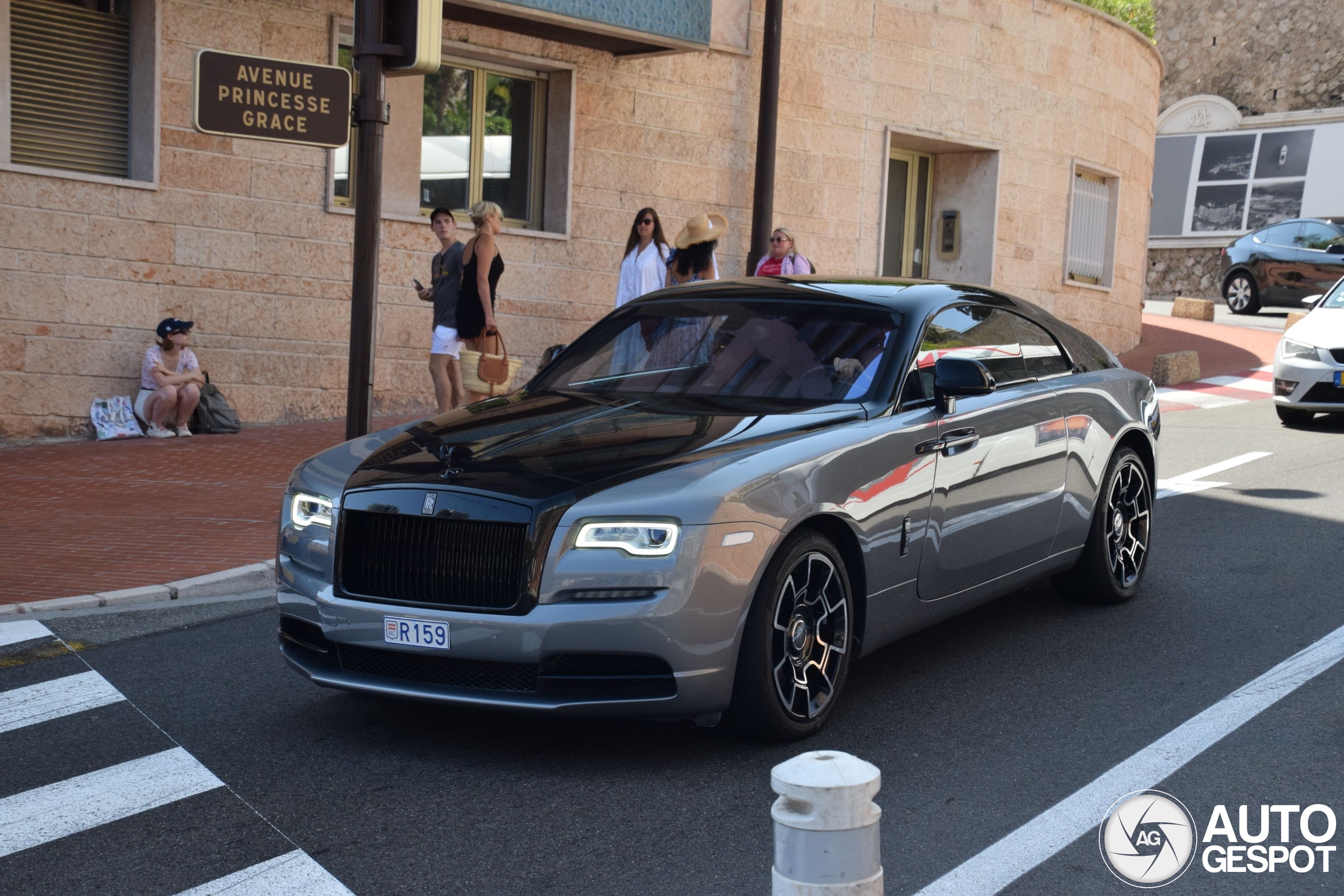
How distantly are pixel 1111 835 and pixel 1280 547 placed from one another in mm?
4764

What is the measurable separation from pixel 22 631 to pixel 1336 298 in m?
12.5

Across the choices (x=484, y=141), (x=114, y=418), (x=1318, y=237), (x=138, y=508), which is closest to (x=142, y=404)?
(x=114, y=418)

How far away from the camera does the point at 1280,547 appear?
8211mm

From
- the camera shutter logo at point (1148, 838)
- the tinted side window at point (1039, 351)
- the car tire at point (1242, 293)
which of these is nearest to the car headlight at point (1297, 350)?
the tinted side window at point (1039, 351)

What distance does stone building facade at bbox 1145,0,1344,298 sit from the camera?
112ft

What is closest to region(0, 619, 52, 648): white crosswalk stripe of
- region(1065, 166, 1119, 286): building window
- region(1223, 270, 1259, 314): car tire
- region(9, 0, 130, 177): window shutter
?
region(9, 0, 130, 177): window shutter

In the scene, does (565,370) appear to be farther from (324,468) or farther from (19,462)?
(19,462)

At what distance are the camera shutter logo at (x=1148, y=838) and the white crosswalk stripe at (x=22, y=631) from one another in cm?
452

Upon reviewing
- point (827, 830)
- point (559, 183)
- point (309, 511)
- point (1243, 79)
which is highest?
point (1243, 79)

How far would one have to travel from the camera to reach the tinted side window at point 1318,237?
80.9 feet

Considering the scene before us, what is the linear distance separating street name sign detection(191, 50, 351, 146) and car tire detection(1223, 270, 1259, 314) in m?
22.9

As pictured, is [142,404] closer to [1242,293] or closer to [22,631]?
[22,631]

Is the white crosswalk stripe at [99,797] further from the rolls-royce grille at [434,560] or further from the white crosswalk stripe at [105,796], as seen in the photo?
the rolls-royce grille at [434,560]

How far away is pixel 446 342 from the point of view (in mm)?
11758
